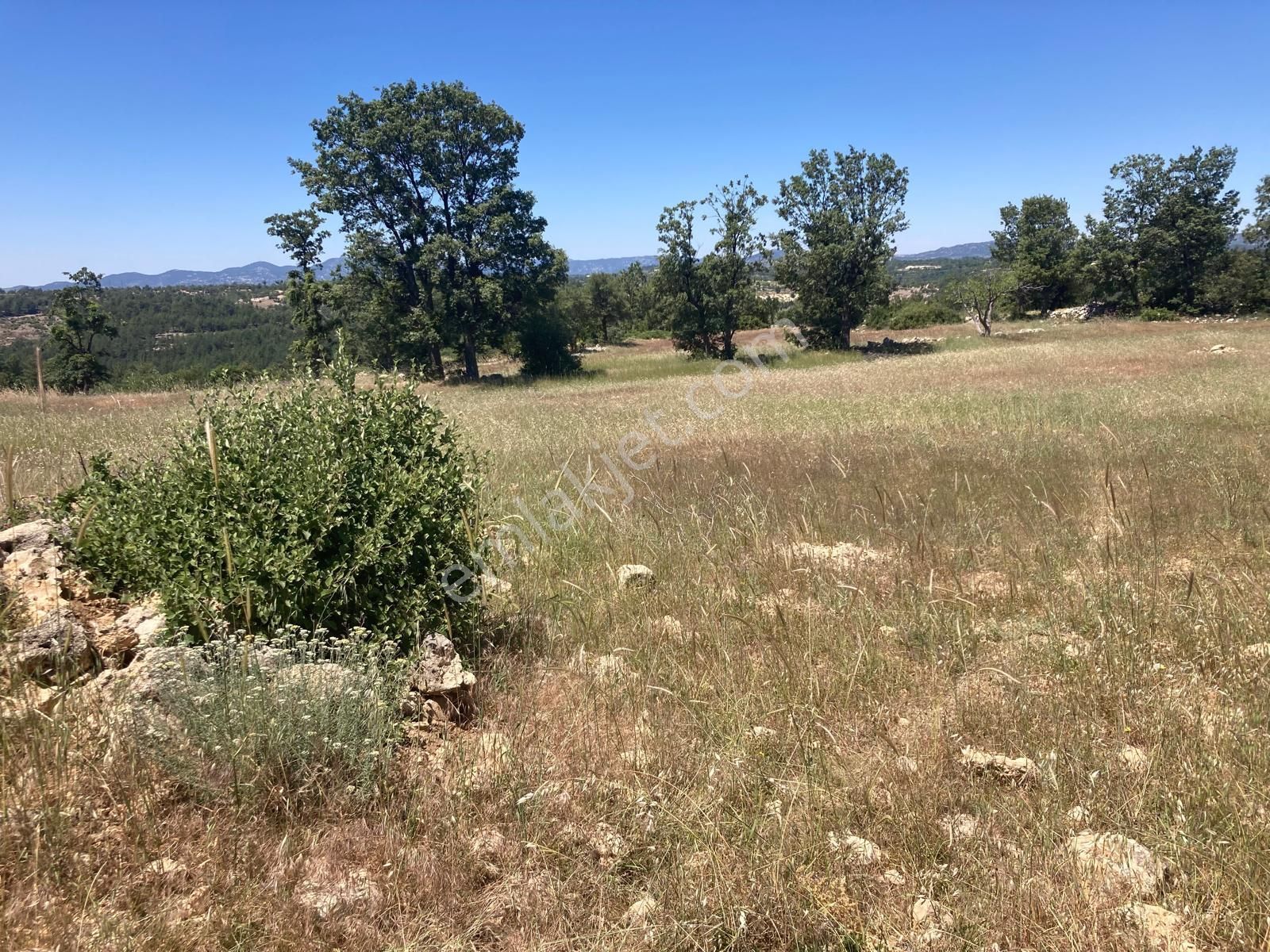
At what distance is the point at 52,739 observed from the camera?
2.25 m

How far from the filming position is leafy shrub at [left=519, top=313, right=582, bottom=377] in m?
34.4

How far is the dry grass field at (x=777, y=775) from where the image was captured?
192 centimetres

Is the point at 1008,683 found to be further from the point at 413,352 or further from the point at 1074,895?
the point at 413,352

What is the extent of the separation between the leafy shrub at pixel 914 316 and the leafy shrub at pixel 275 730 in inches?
2248

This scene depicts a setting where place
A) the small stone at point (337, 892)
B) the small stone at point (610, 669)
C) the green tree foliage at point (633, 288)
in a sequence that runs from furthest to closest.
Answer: the green tree foliage at point (633, 288)
the small stone at point (610, 669)
the small stone at point (337, 892)

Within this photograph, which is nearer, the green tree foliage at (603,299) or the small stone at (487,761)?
the small stone at (487,761)

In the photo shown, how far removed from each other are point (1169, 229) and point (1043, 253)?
350 inches

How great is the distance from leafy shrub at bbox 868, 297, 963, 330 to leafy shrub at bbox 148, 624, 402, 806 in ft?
187

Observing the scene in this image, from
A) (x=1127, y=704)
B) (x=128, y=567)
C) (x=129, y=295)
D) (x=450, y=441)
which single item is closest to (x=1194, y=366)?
(x=1127, y=704)

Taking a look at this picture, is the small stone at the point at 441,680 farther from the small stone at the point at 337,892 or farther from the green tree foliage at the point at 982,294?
the green tree foliage at the point at 982,294

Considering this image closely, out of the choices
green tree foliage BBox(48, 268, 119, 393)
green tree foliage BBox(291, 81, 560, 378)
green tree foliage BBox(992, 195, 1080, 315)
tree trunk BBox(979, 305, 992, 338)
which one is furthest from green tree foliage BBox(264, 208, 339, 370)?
green tree foliage BBox(992, 195, 1080, 315)

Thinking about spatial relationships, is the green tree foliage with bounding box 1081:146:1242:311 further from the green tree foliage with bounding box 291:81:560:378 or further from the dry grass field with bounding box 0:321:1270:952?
the dry grass field with bounding box 0:321:1270:952

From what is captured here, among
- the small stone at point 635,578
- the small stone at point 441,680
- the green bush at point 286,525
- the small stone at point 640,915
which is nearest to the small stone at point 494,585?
the green bush at point 286,525

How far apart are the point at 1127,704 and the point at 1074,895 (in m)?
1.31
